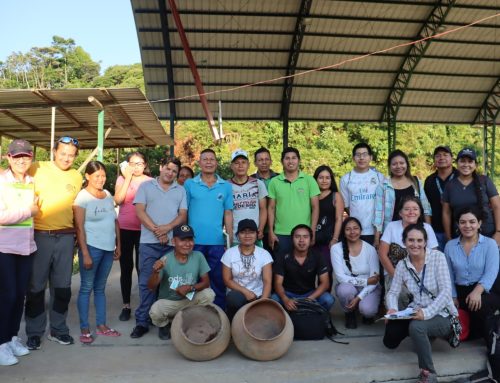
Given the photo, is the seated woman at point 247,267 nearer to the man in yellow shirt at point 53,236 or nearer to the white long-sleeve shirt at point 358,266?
the white long-sleeve shirt at point 358,266

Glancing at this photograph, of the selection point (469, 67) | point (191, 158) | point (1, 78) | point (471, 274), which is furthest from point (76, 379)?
point (1, 78)

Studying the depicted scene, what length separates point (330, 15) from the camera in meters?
13.3

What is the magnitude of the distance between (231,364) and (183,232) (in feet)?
4.08

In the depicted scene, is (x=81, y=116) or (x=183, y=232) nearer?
(x=183, y=232)

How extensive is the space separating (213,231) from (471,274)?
7.99 ft

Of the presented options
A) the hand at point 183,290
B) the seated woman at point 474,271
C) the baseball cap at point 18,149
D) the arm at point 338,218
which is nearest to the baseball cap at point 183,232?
the hand at point 183,290

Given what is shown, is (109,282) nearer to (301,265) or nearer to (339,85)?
(301,265)

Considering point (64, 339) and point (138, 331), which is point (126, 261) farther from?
point (64, 339)

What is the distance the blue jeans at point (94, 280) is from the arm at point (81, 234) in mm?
85

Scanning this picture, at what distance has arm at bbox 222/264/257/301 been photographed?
471 centimetres

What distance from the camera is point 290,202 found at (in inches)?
209

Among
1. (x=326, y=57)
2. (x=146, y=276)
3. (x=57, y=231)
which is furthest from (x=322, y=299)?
(x=326, y=57)

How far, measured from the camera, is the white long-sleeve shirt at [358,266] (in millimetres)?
5086

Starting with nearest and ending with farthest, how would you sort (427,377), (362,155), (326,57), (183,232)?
1. (427,377)
2. (183,232)
3. (362,155)
4. (326,57)
